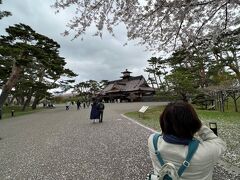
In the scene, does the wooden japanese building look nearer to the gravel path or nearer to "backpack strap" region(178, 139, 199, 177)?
the gravel path

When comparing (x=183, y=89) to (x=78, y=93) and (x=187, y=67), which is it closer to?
(x=187, y=67)

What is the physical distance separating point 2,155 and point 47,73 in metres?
29.3

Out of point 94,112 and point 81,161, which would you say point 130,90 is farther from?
point 81,161

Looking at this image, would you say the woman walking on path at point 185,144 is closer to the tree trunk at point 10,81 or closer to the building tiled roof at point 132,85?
the tree trunk at point 10,81

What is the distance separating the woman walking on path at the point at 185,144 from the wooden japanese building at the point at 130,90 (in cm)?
4459

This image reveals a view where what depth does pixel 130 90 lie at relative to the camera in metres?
51.4

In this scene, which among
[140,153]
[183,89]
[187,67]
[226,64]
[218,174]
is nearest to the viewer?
[218,174]

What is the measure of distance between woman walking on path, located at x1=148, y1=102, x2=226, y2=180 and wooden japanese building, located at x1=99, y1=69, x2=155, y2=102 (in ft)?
146

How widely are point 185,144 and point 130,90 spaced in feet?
163

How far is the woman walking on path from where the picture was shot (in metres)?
1.65

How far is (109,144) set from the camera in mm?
6586

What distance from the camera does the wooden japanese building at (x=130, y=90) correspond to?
1965 inches

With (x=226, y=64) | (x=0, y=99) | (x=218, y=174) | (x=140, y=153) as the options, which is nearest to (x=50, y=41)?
(x=0, y=99)

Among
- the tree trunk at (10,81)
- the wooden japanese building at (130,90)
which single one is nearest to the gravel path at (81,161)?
the tree trunk at (10,81)
